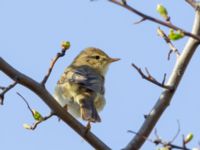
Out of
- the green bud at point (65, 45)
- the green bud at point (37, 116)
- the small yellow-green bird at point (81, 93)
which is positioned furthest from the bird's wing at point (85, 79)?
the green bud at point (65, 45)

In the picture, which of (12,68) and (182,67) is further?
(182,67)

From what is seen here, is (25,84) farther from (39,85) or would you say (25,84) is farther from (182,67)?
(182,67)

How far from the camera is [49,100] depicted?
4.38 meters

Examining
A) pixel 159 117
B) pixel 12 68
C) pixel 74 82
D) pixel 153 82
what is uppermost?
pixel 12 68

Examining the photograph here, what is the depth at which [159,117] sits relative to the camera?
16.1 ft

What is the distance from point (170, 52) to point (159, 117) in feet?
→ 1.98

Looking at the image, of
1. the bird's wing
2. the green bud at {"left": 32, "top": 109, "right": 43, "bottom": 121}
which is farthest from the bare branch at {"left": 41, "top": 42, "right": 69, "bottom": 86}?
the bird's wing

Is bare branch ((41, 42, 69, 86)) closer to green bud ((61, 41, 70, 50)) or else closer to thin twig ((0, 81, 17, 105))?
green bud ((61, 41, 70, 50))

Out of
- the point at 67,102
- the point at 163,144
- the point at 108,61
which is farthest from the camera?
the point at 108,61

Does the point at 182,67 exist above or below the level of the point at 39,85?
below

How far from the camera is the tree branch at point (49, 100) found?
4.20 metres

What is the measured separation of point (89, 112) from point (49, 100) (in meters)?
2.11

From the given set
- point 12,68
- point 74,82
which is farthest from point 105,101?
point 12,68

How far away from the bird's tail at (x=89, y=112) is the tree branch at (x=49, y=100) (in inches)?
48.7
